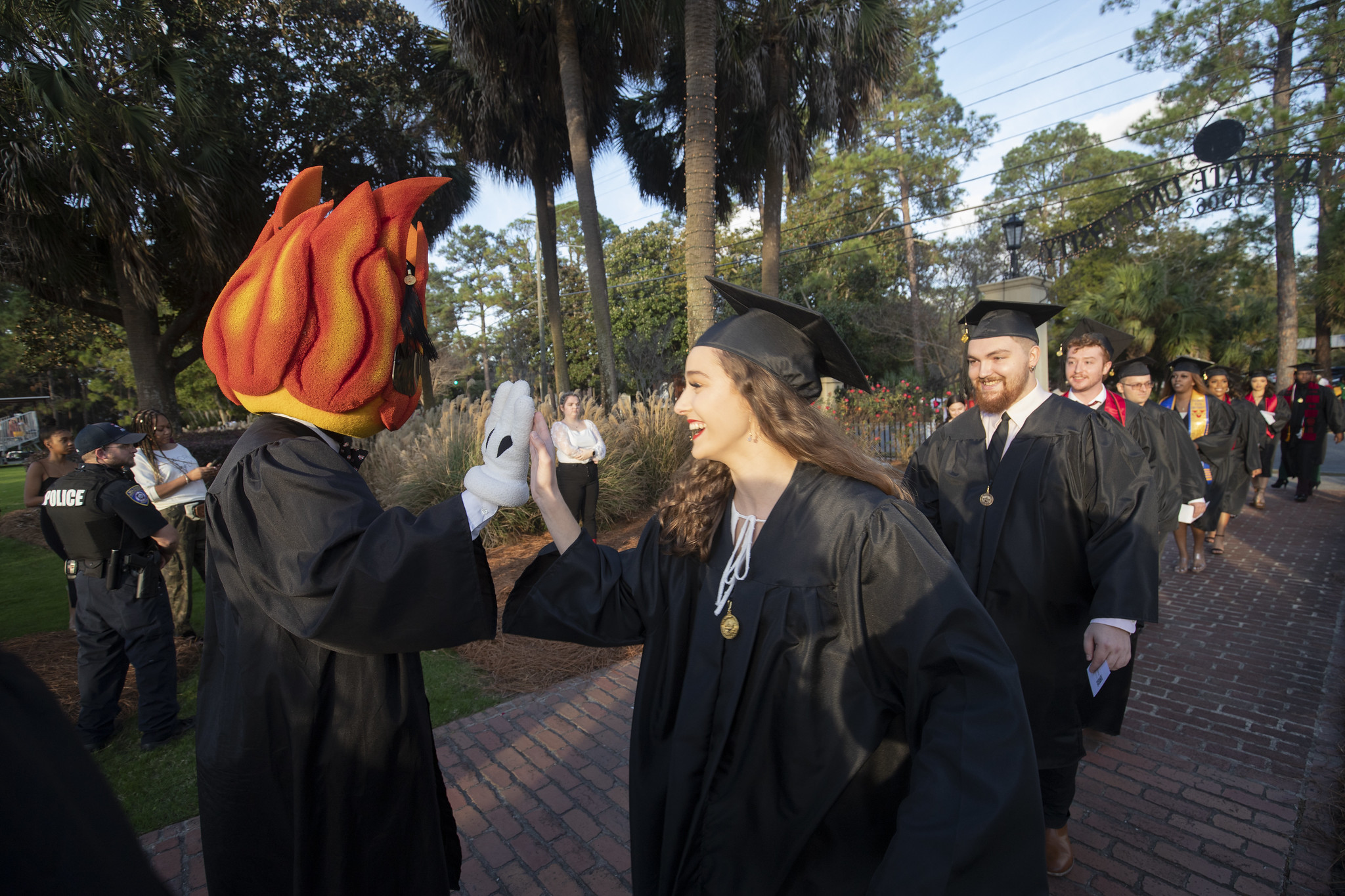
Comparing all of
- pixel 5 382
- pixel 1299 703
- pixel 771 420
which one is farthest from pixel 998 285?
pixel 5 382

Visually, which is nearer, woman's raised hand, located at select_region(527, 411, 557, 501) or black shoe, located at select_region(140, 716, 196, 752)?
woman's raised hand, located at select_region(527, 411, 557, 501)

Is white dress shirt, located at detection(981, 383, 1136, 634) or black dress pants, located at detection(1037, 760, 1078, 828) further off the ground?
white dress shirt, located at detection(981, 383, 1136, 634)

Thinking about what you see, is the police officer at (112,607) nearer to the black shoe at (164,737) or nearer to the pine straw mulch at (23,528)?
the black shoe at (164,737)

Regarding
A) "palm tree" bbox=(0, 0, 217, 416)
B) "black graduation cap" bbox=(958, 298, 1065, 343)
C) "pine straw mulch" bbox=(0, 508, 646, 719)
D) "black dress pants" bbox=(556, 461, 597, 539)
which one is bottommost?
"pine straw mulch" bbox=(0, 508, 646, 719)

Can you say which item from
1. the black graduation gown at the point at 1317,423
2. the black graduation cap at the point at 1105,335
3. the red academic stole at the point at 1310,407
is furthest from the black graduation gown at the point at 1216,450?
the black graduation gown at the point at 1317,423

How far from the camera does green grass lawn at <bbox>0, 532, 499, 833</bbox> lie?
130 inches

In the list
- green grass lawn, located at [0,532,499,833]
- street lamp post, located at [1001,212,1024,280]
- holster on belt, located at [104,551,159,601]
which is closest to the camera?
green grass lawn, located at [0,532,499,833]

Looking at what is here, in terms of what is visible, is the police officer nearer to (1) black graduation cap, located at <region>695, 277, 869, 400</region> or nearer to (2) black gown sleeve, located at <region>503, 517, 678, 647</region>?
(2) black gown sleeve, located at <region>503, 517, 678, 647</region>

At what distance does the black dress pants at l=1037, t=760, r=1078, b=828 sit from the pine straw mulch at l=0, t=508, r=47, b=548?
12.4 meters

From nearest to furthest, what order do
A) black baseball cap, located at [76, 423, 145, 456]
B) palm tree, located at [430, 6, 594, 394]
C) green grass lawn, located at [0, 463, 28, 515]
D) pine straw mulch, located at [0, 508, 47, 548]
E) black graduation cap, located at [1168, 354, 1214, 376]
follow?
1. black baseball cap, located at [76, 423, 145, 456]
2. black graduation cap, located at [1168, 354, 1214, 376]
3. pine straw mulch, located at [0, 508, 47, 548]
4. palm tree, located at [430, 6, 594, 394]
5. green grass lawn, located at [0, 463, 28, 515]

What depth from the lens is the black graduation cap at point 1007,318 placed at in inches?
116

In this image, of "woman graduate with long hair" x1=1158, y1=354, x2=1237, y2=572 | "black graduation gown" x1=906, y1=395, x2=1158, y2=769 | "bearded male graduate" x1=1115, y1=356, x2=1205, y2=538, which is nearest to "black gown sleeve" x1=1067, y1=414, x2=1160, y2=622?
"black graduation gown" x1=906, y1=395, x2=1158, y2=769

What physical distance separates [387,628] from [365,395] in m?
0.62

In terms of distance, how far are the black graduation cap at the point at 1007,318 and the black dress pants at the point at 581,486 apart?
463 centimetres
